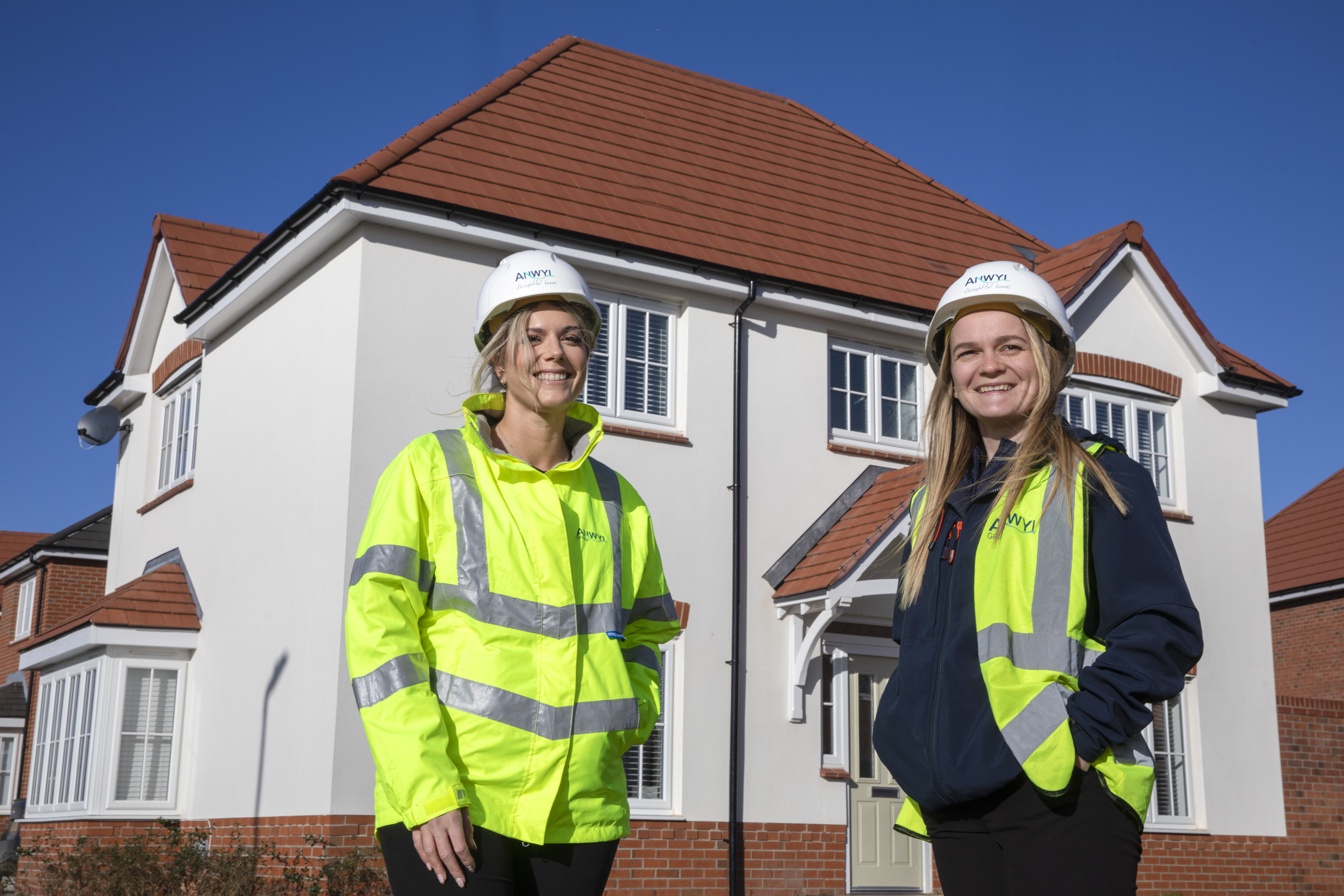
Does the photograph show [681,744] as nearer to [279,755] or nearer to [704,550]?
[704,550]

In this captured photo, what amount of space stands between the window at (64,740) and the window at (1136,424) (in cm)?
1147

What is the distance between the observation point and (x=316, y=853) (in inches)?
406

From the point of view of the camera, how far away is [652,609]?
11.0ft

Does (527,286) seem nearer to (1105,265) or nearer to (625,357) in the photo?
(625,357)

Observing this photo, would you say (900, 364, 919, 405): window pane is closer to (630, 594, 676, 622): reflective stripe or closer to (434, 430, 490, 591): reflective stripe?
(630, 594, 676, 622): reflective stripe

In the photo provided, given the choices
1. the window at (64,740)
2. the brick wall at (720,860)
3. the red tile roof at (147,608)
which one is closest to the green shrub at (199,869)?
the window at (64,740)

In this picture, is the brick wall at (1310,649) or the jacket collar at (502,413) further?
the brick wall at (1310,649)

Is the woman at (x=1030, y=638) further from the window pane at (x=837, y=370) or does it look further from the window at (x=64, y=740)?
the window at (x=64, y=740)

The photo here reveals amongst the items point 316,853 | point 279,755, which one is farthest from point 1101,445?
point 279,755

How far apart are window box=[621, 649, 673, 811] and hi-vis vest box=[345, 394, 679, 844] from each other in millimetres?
8956

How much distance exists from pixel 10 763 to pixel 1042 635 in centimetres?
3064

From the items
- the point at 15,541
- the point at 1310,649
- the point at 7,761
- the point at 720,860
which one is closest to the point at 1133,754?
the point at 720,860

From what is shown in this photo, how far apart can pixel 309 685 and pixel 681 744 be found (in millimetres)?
3485

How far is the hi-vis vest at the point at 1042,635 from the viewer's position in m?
2.51
